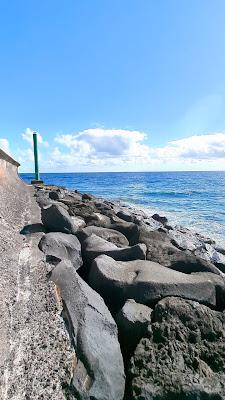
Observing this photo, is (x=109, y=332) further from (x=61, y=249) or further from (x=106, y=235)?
(x=106, y=235)

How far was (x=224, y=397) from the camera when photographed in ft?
7.36

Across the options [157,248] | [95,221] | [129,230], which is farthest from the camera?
[95,221]

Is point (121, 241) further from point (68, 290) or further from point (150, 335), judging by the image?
point (150, 335)

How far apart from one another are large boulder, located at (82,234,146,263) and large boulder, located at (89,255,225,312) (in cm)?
52

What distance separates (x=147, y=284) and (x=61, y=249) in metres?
1.57

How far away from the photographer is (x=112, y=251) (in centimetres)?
442

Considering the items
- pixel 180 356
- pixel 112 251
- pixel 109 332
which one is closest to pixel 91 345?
pixel 109 332

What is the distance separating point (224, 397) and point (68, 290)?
1.62 meters

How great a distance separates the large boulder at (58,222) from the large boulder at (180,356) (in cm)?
290

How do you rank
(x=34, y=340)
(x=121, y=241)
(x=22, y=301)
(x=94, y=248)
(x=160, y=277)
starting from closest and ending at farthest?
(x=34, y=340) < (x=22, y=301) < (x=160, y=277) < (x=94, y=248) < (x=121, y=241)

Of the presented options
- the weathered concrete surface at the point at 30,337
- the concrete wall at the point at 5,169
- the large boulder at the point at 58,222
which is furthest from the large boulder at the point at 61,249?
the concrete wall at the point at 5,169

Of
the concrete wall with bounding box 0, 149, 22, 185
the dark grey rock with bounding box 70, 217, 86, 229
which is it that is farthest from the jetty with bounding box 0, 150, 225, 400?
the concrete wall with bounding box 0, 149, 22, 185

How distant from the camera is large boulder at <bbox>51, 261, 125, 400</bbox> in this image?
2211 millimetres

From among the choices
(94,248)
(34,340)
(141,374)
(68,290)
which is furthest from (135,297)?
(94,248)
